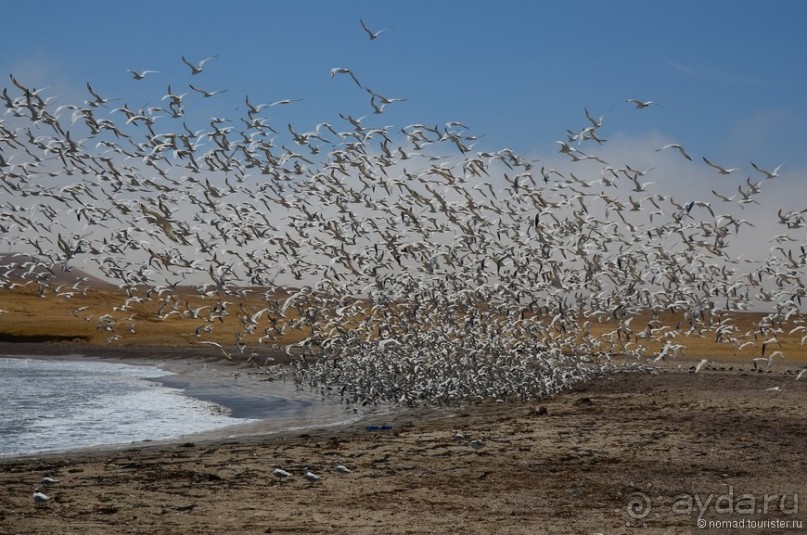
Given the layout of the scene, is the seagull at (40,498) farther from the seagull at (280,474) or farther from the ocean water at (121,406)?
the ocean water at (121,406)

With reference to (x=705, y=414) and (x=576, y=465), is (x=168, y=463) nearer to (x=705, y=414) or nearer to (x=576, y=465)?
(x=576, y=465)

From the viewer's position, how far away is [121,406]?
22938 mm

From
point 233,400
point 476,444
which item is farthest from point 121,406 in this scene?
point 476,444

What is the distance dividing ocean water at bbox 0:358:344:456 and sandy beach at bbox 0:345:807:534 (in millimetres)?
2160

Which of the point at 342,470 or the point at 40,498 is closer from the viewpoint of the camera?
the point at 40,498

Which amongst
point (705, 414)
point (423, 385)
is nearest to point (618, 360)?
point (423, 385)

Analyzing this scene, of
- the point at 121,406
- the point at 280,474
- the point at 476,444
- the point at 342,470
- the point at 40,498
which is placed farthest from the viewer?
the point at 121,406

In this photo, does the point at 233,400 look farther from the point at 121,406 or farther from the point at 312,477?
the point at 312,477

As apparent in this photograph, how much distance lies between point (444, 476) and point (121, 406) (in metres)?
13.8

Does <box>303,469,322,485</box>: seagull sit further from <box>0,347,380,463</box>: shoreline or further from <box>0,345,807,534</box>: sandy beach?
<box>0,347,380,463</box>: shoreline

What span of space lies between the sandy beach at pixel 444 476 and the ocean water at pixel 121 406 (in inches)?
85.0

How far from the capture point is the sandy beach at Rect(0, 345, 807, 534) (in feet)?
28.9

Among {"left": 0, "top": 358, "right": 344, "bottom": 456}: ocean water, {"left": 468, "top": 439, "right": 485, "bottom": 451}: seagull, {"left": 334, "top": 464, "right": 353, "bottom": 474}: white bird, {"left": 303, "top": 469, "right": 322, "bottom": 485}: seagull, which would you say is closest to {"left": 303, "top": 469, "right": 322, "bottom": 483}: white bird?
{"left": 303, "top": 469, "right": 322, "bottom": 485}: seagull

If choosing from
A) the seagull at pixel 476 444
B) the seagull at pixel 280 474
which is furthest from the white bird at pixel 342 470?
the seagull at pixel 476 444
